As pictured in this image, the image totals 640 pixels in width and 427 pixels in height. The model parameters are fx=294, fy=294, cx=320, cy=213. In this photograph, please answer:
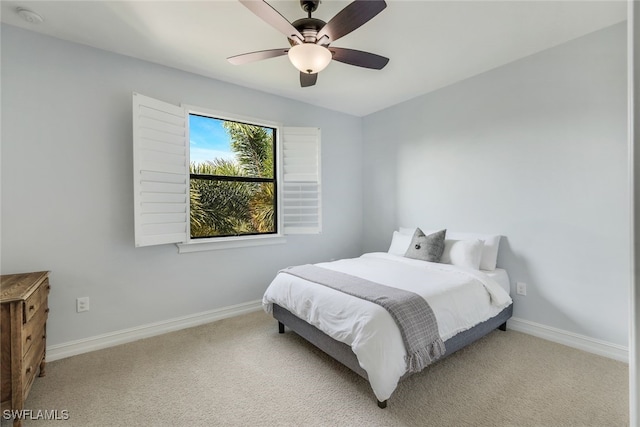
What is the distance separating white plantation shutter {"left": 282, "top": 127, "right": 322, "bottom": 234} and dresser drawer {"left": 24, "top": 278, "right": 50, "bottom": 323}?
2231 millimetres

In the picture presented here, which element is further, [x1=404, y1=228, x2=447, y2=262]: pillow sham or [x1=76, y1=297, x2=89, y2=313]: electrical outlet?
[x1=404, y1=228, x2=447, y2=262]: pillow sham

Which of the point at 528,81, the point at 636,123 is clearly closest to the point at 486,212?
the point at 528,81

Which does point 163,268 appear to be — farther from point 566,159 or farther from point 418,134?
point 566,159

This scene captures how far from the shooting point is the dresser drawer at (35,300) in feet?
5.64

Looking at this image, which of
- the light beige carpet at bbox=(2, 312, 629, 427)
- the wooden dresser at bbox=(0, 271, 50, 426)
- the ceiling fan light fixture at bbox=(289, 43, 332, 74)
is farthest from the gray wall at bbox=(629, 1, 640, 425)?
the wooden dresser at bbox=(0, 271, 50, 426)

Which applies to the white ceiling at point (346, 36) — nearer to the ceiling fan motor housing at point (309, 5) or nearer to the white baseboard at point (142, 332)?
the ceiling fan motor housing at point (309, 5)

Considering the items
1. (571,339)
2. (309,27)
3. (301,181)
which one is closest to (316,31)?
(309,27)

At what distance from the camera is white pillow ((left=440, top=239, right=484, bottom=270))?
9.37ft

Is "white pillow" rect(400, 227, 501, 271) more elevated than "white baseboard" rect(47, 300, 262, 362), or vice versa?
"white pillow" rect(400, 227, 501, 271)

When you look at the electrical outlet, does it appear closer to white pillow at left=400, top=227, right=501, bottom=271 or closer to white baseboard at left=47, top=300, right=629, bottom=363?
white baseboard at left=47, top=300, right=629, bottom=363

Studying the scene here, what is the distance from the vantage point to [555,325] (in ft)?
8.73

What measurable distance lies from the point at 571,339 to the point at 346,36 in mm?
3231

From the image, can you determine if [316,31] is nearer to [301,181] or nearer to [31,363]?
[301,181]

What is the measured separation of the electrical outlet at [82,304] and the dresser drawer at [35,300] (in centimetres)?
28
